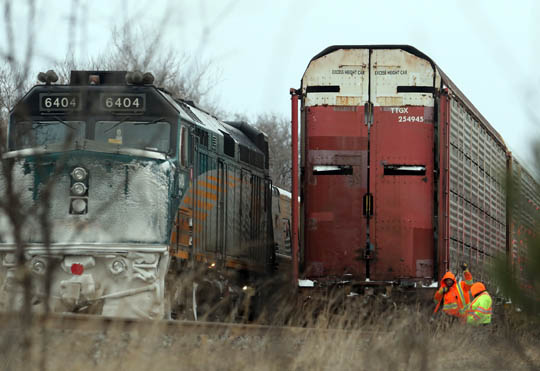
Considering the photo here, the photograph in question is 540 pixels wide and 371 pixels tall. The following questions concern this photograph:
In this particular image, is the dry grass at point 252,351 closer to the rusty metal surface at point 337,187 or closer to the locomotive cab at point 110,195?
the locomotive cab at point 110,195

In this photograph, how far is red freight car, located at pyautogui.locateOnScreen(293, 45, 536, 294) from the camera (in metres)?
13.4

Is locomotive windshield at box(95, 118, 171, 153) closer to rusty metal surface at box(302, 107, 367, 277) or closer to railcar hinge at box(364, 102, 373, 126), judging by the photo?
rusty metal surface at box(302, 107, 367, 277)

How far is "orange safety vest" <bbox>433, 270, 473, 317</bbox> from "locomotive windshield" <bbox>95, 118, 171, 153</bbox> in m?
4.30

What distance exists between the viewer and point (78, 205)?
39.2ft

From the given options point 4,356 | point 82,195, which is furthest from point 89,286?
point 4,356

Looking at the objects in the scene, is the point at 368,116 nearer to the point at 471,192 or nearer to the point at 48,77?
the point at 471,192

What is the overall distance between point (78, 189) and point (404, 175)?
15.1ft

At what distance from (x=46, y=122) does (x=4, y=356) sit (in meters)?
7.57

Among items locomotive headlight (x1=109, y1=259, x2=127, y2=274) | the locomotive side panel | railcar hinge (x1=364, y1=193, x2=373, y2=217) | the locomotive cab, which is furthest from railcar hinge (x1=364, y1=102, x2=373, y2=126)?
locomotive headlight (x1=109, y1=259, x2=127, y2=274)

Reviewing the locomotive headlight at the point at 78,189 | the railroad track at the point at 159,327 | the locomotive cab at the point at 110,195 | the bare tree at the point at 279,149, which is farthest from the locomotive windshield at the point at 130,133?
the bare tree at the point at 279,149

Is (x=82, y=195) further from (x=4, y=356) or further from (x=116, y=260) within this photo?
(x=4, y=356)

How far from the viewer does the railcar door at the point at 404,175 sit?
13.4 metres

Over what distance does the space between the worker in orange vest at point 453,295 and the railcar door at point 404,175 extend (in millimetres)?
420

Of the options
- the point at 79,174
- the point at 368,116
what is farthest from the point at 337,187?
the point at 79,174
